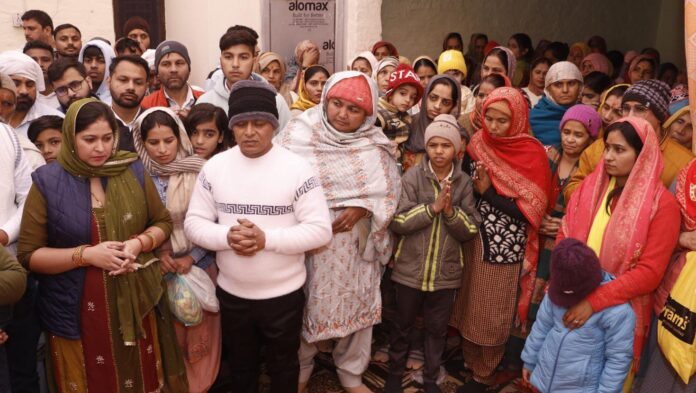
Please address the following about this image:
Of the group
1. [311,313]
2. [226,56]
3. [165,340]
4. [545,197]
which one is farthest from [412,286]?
[226,56]

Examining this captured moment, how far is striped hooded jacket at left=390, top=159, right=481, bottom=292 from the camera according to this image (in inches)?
120

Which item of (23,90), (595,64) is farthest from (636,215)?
(595,64)

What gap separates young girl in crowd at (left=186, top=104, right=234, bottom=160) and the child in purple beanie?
1.84m

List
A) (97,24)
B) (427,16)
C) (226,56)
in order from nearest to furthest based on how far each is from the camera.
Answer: (226,56), (97,24), (427,16)

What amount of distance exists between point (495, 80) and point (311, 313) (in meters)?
2.09

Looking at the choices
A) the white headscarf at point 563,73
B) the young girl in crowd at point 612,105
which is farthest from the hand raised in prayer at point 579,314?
the white headscarf at point 563,73

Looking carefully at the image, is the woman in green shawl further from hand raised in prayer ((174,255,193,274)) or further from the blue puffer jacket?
the blue puffer jacket

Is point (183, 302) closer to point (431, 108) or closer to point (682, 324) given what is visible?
point (431, 108)

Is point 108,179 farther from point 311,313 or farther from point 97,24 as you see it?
point 97,24

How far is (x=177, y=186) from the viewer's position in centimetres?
276

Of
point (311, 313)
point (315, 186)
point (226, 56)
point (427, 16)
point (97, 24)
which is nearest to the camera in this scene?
point (315, 186)

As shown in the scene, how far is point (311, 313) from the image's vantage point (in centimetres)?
294

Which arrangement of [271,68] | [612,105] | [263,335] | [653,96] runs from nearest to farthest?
1. [263,335]
2. [653,96]
3. [612,105]
4. [271,68]

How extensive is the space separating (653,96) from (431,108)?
1249mm
